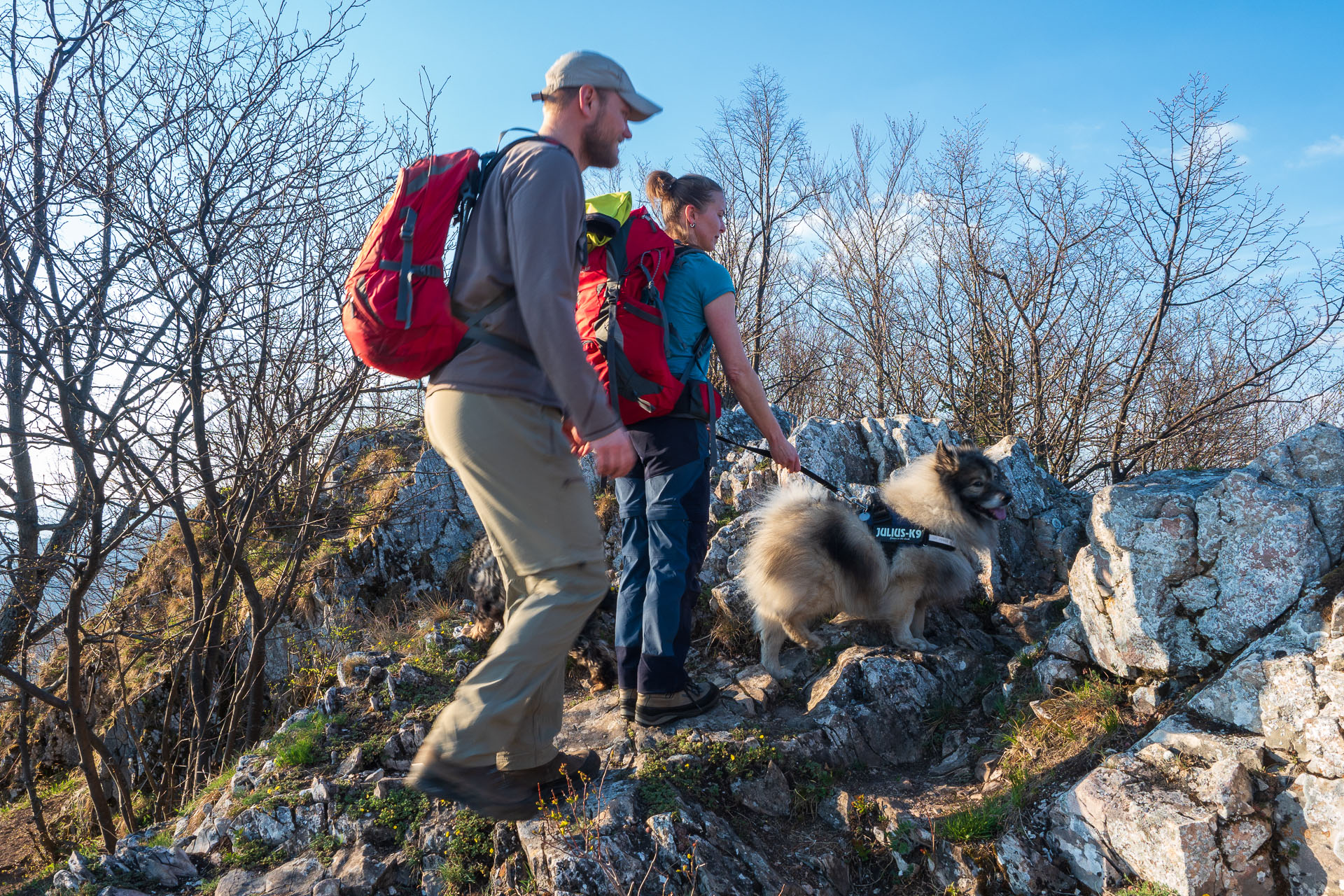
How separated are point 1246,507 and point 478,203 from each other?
3828 mm

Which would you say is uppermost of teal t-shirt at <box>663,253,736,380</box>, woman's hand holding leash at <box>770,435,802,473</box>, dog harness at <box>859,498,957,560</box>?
teal t-shirt at <box>663,253,736,380</box>

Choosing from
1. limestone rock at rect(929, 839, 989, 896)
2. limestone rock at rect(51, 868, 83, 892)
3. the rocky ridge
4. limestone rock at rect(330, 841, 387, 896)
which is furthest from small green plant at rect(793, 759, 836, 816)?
limestone rock at rect(51, 868, 83, 892)

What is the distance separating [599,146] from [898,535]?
11.2 ft

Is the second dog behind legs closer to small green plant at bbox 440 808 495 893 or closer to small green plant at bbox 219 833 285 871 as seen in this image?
small green plant at bbox 440 808 495 893

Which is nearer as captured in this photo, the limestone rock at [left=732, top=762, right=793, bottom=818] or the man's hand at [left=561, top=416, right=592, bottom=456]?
the man's hand at [left=561, top=416, right=592, bottom=456]

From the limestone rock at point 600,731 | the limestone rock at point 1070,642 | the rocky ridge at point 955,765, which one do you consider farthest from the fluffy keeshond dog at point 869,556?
the limestone rock at point 600,731

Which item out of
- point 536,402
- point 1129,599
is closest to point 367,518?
point 536,402

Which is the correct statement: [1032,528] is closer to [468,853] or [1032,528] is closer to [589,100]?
[468,853]

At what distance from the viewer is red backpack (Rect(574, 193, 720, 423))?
10.2 ft

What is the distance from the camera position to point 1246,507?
140 inches

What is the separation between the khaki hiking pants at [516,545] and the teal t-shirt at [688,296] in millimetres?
1211

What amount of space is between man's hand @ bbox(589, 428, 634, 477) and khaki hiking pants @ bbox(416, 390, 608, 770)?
0.16m

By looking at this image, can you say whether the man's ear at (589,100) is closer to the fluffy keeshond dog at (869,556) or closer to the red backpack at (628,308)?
the red backpack at (628,308)

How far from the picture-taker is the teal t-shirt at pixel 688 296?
11.1 feet
